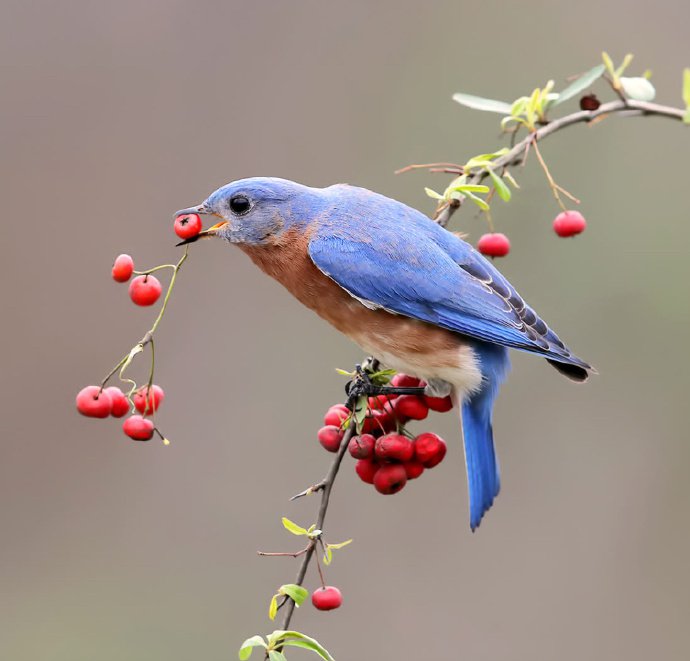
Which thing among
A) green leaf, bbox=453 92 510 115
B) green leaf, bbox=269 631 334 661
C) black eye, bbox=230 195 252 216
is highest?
green leaf, bbox=453 92 510 115

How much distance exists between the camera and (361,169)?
5.66m

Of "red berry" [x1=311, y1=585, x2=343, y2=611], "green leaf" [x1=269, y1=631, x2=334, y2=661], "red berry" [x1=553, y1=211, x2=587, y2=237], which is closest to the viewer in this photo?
"green leaf" [x1=269, y1=631, x2=334, y2=661]

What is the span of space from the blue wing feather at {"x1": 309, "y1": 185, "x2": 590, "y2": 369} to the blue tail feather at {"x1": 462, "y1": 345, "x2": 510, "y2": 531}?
0.14m

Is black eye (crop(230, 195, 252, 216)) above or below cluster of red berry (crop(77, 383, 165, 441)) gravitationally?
above

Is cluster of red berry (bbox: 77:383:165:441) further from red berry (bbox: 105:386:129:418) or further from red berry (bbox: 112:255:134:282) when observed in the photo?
red berry (bbox: 112:255:134:282)

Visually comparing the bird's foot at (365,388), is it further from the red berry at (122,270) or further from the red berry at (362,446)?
the red berry at (122,270)

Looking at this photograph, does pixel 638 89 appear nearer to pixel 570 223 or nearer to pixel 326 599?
pixel 570 223

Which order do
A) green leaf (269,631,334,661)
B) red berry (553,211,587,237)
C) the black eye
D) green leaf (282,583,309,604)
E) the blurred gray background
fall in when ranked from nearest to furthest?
green leaf (269,631,334,661) < green leaf (282,583,309,604) < the black eye < red berry (553,211,587,237) < the blurred gray background

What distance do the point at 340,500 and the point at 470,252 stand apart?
2.31 meters

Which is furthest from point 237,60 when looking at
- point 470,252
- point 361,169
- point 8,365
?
point 470,252

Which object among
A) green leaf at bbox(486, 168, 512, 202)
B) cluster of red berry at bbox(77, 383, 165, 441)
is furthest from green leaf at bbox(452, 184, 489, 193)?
cluster of red berry at bbox(77, 383, 165, 441)

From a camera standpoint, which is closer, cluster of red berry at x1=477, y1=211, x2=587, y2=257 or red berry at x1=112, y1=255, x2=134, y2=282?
red berry at x1=112, y1=255, x2=134, y2=282

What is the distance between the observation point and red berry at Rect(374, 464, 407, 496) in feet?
9.93

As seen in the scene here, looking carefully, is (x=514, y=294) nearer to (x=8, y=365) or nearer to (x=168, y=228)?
(x=168, y=228)
